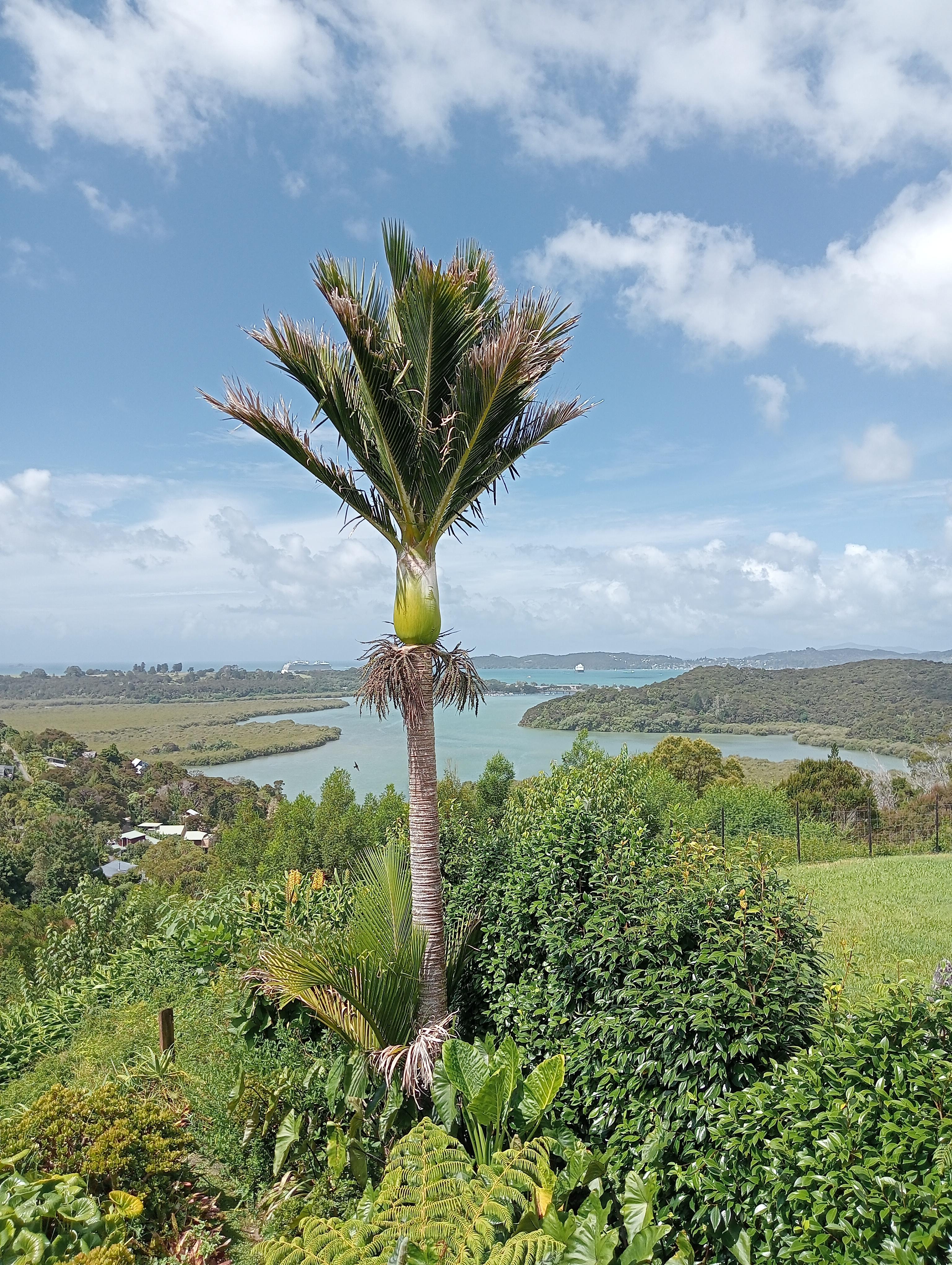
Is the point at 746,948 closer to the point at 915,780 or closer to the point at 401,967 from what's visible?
the point at 401,967

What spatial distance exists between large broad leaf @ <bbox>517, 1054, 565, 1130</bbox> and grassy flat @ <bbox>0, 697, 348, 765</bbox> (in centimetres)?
4950

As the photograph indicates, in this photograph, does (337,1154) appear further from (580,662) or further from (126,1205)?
(580,662)

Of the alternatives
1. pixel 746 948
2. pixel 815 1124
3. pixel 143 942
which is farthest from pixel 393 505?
pixel 143 942

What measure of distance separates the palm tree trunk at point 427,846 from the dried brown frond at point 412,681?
0.02 meters

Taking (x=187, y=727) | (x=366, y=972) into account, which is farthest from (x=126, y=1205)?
(x=187, y=727)

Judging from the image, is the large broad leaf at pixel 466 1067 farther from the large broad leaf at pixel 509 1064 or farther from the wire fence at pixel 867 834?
the wire fence at pixel 867 834

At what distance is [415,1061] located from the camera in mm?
3496

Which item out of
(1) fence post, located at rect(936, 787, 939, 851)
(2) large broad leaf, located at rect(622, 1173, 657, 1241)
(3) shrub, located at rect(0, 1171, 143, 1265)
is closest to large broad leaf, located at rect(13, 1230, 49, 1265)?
(3) shrub, located at rect(0, 1171, 143, 1265)

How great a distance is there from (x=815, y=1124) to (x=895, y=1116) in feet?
0.81

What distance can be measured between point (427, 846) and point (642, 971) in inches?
51.8

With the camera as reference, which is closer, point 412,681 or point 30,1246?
point 30,1246

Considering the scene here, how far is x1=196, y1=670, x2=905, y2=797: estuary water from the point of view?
24.2 metres

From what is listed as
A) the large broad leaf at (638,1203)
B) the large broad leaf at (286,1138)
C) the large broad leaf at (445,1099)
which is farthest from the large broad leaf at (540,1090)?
the large broad leaf at (286,1138)

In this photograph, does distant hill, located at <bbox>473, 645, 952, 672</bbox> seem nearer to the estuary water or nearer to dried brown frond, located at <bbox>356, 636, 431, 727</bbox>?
the estuary water
